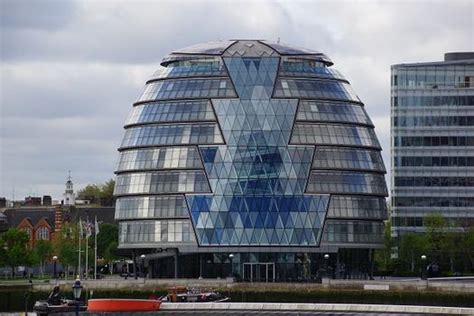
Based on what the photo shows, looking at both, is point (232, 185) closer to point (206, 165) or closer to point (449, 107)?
point (206, 165)

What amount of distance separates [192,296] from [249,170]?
121 feet

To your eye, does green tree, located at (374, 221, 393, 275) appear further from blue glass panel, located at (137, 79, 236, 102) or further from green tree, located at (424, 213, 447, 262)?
blue glass panel, located at (137, 79, 236, 102)

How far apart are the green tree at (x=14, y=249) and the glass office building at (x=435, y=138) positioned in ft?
136

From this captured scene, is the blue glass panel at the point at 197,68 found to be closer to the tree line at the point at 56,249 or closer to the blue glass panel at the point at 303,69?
the blue glass panel at the point at 303,69

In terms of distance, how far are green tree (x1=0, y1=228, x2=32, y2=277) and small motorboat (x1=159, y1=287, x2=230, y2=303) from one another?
5295cm

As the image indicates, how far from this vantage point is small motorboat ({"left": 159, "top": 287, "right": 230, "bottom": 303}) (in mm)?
110562

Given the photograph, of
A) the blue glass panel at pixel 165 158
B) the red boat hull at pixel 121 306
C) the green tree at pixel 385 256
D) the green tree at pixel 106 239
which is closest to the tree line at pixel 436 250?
the green tree at pixel 385 256

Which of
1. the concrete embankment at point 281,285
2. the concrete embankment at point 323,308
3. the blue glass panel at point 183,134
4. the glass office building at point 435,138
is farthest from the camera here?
the glass office building at point 435,138

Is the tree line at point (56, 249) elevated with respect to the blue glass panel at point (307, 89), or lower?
lower

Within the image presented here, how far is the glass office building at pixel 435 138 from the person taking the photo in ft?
584

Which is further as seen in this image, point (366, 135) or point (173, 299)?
point (366, 135)

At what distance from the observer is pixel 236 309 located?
91188 millimetres

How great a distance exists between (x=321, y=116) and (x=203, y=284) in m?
27.0

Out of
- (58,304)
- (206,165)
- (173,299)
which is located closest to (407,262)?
(206,165)
